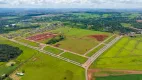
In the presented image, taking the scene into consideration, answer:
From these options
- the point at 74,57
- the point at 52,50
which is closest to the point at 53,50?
the point at 52,50

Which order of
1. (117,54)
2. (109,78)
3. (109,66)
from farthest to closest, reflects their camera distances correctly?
(117,54), (109,66), (109,78)

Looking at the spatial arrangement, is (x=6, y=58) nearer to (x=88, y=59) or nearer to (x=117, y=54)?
(x=88, y=59)

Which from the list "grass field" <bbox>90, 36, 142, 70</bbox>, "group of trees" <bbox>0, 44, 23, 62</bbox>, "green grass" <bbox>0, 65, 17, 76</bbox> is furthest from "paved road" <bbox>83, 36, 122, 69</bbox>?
"group of trees" <bbox>0, 44, 23, 62</bbox>

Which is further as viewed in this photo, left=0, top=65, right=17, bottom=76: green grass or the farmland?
the farmland

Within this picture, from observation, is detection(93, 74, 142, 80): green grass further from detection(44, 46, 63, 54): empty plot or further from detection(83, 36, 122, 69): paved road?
detection(44, 46, 63, 54): empty plot

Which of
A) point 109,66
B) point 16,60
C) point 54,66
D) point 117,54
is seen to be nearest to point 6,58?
point 16,60

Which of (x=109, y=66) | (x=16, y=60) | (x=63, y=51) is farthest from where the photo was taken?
(x=63, y=51)

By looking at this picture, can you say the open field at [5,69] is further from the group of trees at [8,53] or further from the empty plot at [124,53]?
the empty plot at [124,53]
